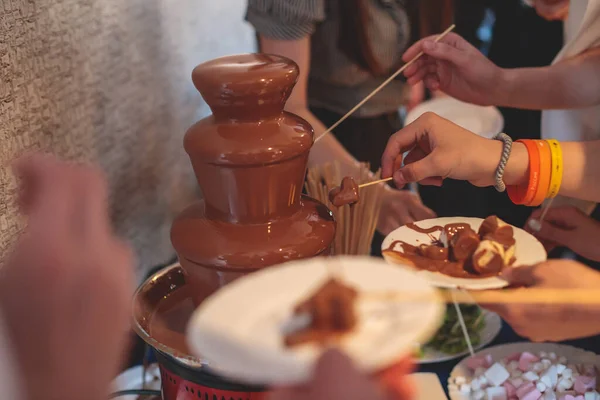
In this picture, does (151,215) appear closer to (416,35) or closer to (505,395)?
(416,35)

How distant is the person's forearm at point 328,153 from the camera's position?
41.7 inches

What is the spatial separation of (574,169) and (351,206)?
0.34 metres

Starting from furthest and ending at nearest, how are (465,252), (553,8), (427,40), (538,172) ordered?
(553,8) < (427,40) < (538,172) < (465,252)

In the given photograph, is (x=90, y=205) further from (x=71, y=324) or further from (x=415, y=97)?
(x=415, y=97)

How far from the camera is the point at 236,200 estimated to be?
0.77 metres

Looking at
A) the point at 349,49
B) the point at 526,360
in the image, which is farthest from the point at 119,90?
the point at 526,360

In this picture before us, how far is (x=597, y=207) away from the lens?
1116 mm

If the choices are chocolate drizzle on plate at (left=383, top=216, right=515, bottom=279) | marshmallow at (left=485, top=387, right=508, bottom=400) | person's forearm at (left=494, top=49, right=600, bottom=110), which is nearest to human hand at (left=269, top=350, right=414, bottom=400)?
chocolate drizzle on plate at (left=383, top=216, right=515, bottom=279)

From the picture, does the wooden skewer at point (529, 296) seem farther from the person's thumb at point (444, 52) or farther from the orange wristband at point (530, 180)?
the person's thumb at point (444, 52)

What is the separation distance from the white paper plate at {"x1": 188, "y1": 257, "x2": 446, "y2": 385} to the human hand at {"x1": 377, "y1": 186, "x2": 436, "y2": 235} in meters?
0.26

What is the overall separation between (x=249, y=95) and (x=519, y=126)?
52cm

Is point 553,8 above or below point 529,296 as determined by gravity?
above

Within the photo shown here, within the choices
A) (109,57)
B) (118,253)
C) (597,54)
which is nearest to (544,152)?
(597,54)

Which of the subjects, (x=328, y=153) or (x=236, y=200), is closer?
(x=236, y=200)
